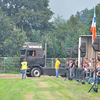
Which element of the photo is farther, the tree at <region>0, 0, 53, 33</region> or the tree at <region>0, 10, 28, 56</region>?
the tree at <region>0, 0, 53, 33</region>

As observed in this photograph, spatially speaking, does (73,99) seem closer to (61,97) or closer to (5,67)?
(61,97)

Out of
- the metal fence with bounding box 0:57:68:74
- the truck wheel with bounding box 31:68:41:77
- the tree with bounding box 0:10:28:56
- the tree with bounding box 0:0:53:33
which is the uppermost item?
the tree with bounding box 0:0:53:33

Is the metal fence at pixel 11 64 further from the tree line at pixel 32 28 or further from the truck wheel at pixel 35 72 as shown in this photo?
the tree line at pixel 32 28

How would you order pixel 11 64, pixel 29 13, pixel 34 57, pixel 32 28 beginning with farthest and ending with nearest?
1. pixel 32 28
2. pixel 29 13
3. pixel 11 64
4. pixel 34 57

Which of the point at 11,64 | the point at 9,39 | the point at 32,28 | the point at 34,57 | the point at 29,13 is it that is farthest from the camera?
the point at 32,28

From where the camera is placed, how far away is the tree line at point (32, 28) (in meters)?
41.3

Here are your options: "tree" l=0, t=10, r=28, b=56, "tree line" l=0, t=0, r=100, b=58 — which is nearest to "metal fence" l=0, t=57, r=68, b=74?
"tree" l=0, t=10, r=28, b=56

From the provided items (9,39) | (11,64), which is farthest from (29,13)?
(11,64)

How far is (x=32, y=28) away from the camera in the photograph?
188ft

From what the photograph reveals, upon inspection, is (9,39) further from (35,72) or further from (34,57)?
(35,72)

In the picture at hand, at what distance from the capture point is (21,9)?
2160 inches

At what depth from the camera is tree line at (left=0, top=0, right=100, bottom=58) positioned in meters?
41.3

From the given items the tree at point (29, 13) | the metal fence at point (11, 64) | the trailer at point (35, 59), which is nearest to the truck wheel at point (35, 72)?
the trailer at point (35, 59)

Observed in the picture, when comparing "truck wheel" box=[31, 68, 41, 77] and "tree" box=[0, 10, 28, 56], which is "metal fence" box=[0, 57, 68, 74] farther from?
"tree" box=[0, 10, 28, 56]
